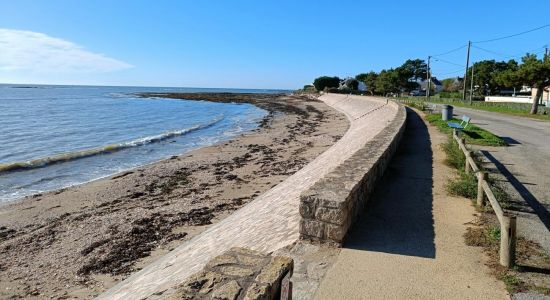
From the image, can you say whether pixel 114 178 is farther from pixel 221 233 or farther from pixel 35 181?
pixel 221 233

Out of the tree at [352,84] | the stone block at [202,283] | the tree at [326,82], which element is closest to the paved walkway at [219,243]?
the stone block at [202,283]

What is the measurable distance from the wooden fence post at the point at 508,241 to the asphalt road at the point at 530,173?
1074mm

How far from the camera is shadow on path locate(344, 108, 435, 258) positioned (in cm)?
529

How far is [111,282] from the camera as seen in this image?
7297 mm

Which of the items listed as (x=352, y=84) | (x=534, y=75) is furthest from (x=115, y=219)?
(x=352, y=84)

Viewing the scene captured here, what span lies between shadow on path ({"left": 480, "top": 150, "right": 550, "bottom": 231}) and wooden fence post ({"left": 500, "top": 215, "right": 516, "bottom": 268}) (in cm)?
204

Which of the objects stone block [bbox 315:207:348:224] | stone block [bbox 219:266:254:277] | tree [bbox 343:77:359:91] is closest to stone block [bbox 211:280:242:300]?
stone block [bbox 219:266:254:277]

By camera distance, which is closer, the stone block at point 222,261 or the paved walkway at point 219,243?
the stone block at point 222,261

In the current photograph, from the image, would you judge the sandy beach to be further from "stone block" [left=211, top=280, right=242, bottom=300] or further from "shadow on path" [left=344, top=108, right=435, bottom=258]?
"stone block" [left=211, top=280, right=242, bottom=300]

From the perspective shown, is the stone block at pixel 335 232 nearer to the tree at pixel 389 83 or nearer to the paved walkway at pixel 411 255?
the paved walkway at pixel 411 255

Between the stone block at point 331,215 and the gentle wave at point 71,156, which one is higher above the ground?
the stone block at point 331,215

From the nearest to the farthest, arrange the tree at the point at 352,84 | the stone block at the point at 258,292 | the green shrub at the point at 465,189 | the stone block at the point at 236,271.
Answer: the stone block at the point at 258,292 → the stone block at the point at 236,271 → the green shrub at the point at 465,189 → the tree at the point at 352,84

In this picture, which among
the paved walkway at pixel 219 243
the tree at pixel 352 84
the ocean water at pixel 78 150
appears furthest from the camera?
the tree at pixel 352 84

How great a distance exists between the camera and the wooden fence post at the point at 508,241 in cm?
444
